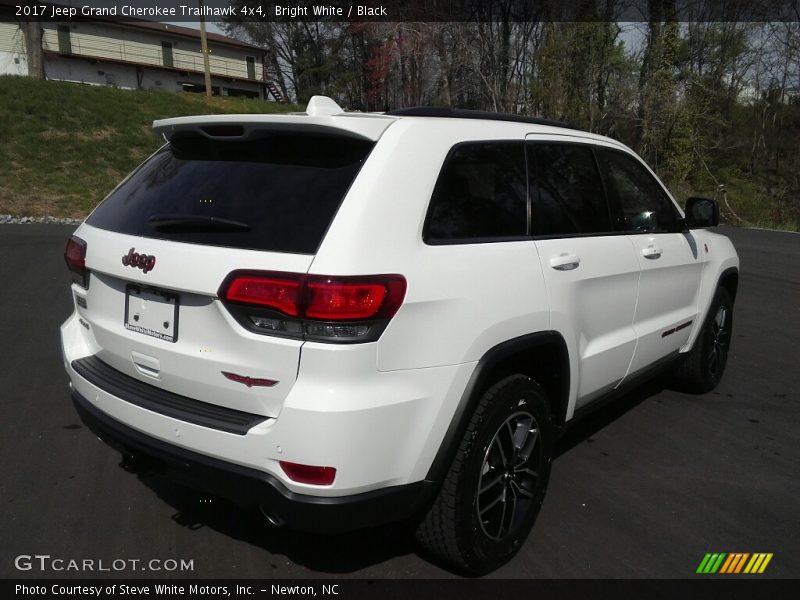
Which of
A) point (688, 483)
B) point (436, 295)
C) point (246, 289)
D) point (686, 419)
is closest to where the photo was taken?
point (246, 289)

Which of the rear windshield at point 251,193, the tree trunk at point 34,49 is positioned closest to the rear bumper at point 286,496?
the rear windshield at point 251,193

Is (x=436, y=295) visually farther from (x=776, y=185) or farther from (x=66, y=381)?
(x=776, y=185)

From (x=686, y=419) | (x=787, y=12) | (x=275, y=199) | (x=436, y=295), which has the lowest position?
(x=686, y=419)

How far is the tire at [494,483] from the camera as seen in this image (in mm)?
2475

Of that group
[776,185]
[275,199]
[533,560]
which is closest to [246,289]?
[275,199]

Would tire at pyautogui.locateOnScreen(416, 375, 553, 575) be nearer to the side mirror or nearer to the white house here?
the side mirror

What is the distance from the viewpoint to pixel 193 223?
238 centimetres

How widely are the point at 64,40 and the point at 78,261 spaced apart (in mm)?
43954

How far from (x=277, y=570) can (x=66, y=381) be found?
9.02 feet

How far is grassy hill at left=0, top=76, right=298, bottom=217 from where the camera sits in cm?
1620

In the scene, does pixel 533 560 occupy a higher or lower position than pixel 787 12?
lower

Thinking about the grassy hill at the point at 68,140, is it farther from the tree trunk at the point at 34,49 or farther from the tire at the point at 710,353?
the tire at the point at 710,353

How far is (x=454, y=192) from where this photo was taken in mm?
2566

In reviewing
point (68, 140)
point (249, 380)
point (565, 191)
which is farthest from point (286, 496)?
point (68, 140)
